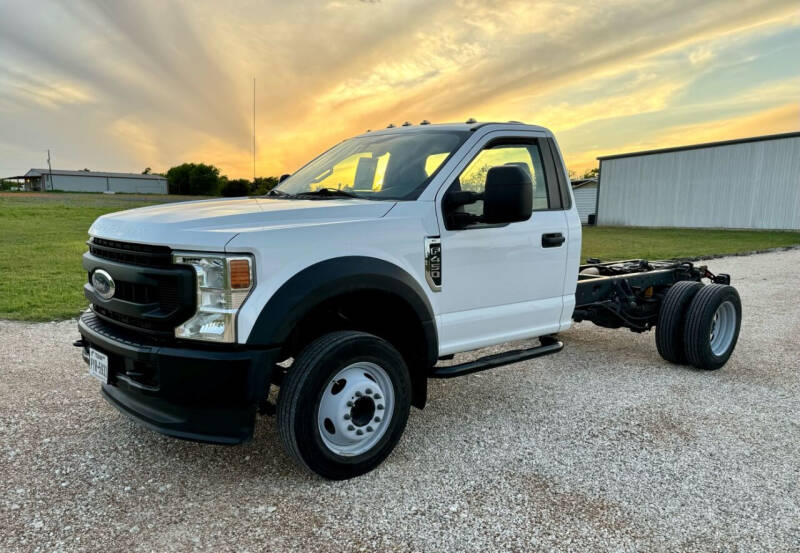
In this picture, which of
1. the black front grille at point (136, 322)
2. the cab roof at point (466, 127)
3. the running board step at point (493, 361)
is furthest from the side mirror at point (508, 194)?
the black front grille at point (136, 322)

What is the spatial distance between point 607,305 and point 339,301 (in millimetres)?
2951

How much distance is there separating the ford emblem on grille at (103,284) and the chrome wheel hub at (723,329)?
5227 millimetres

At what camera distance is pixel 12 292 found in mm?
8648

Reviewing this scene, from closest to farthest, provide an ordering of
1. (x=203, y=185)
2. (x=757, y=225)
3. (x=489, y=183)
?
1. (x=489, y=183)
2. (x=757, y=225)
3. (x=203, y=185)

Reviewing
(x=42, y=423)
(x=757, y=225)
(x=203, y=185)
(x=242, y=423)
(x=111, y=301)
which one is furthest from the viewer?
(x=203, y=185)

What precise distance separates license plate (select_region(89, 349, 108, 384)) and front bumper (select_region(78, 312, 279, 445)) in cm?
19

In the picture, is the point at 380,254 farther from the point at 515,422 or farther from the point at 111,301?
the point at 515,422

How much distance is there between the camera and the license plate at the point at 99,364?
3.05 metres

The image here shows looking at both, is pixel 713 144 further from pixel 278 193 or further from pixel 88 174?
pixel 88 174

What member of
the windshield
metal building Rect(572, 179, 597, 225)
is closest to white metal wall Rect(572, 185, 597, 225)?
metal building Rect(572, 179, 597, 225)

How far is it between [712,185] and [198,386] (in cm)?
3208

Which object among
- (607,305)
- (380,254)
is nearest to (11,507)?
(380,254)

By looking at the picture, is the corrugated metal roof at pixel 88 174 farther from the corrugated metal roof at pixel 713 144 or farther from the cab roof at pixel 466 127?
the cab roof at pixel 466 127

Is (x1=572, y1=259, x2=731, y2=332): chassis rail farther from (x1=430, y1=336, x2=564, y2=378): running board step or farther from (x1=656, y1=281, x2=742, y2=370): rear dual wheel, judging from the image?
(x1=430, y1=336, x2=564, y2=378): running board step
